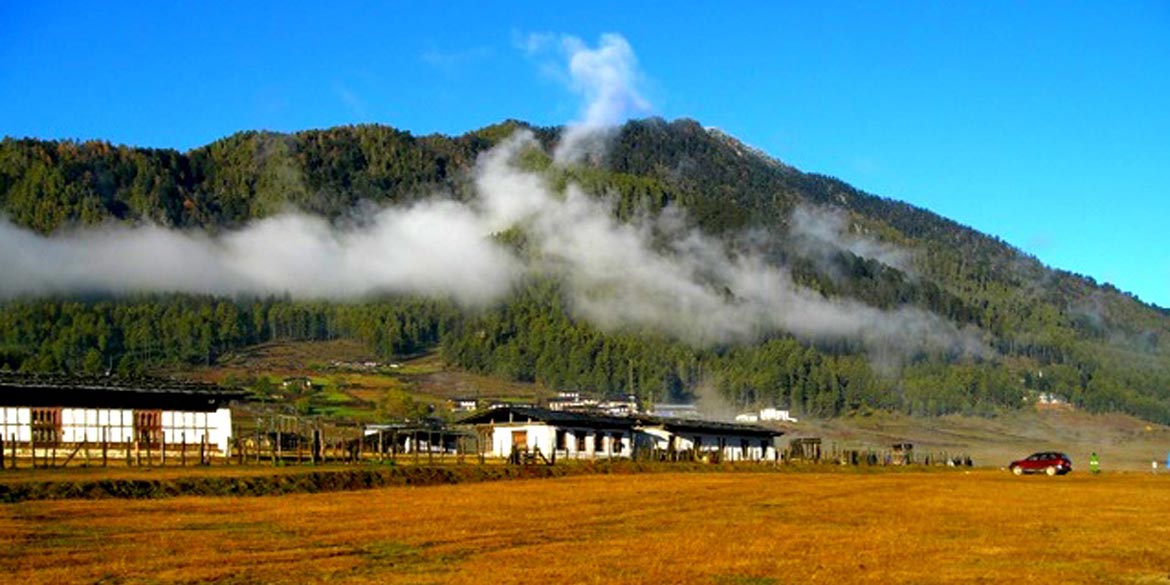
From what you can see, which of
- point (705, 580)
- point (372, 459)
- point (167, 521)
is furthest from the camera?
point (372, 459)

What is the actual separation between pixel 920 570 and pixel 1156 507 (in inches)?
943

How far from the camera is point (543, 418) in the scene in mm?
89750

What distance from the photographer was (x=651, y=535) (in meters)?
29.2

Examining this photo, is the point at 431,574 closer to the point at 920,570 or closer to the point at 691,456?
the point at 920,570

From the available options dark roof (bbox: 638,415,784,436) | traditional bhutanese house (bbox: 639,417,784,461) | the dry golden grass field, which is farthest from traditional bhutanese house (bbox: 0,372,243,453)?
dark roof (bbox: 638,415,784,436)

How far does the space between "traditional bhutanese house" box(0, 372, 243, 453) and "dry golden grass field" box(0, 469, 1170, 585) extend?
30.5 meters

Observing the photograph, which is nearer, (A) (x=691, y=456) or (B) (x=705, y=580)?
(B) (x=705, y=580)

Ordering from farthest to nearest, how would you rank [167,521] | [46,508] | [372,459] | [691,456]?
[691,456], [372,459], [46,508], [167,521]

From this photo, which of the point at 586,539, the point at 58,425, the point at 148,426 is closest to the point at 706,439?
the point at 148,426

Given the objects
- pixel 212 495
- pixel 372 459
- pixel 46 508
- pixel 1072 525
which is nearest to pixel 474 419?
pixel 372 459

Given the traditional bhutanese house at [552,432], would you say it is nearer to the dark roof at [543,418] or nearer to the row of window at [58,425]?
the dark roof at [543,418]

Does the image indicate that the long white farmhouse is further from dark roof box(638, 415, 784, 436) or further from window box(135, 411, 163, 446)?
window box(135, 411, 163, 446)

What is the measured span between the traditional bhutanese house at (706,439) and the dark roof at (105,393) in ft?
115

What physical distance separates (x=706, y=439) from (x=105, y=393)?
167 ft
